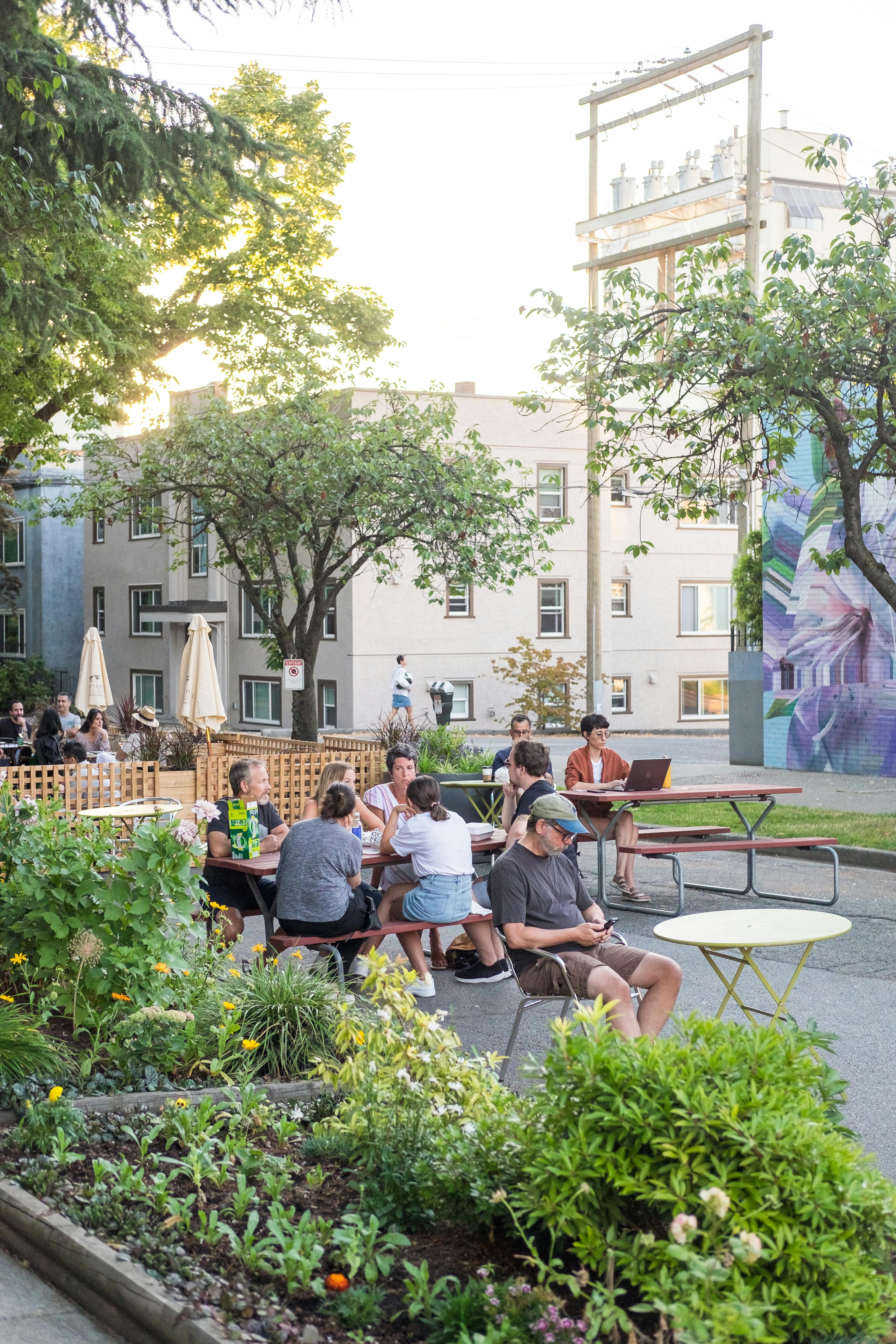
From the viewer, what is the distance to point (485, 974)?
873 cm

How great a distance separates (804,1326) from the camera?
120 inches

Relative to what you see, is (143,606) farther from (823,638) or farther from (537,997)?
(537,997)

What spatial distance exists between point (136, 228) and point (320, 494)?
6323mm

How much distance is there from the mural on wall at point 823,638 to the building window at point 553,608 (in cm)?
1859

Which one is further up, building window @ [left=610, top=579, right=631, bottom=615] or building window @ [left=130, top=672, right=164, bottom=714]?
building window @ [left=610, top=579, right=631, bottom=615]

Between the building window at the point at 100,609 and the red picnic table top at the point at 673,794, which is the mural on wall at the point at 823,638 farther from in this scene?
the building window at the point at 100,609

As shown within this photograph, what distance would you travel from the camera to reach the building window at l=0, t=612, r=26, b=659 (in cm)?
5241

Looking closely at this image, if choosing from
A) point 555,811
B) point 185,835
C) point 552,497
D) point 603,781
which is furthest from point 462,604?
point 555,811

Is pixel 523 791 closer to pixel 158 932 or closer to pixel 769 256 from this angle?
pixel 158 932

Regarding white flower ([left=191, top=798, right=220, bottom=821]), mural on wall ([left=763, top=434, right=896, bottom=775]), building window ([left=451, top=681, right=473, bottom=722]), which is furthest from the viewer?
building window ([left=451, top=681, right=473, bottom=722])

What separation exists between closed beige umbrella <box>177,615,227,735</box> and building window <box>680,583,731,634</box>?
27560 millimetres

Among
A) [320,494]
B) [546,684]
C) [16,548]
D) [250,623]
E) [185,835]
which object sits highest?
[16,548]

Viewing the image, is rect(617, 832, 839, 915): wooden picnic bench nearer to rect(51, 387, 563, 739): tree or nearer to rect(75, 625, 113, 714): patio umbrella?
rect(51, 387, 563, 739): tree

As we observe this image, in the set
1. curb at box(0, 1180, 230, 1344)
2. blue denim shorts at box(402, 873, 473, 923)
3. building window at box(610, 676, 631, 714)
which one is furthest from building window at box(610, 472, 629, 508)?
curb at box(0, 1180, 230, 1344)
